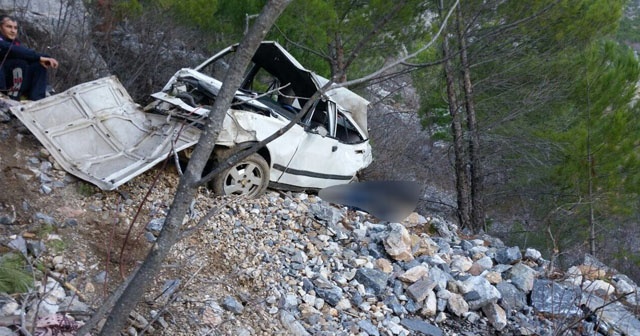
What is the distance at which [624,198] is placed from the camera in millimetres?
11047

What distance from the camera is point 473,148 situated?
11.1m

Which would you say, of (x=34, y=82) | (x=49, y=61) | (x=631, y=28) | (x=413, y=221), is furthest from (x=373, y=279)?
(x=631, y=28)

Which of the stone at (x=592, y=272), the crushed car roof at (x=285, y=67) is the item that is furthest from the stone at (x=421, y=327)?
the crushed car roof at (x=285, y=67)

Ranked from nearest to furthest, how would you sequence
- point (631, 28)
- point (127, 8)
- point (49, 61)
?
point (49, 61) < point (127, 8) < point (631, 28)

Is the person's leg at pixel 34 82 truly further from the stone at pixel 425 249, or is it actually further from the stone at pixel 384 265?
the stone at pixel 425 249

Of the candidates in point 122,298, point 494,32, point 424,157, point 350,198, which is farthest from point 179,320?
point 424,157

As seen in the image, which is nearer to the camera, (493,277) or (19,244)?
(19,244)

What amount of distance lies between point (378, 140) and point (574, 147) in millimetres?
4401

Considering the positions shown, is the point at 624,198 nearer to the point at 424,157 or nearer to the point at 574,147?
the point at 574,147

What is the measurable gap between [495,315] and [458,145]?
553 cm

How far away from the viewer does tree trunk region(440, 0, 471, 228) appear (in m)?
10.7

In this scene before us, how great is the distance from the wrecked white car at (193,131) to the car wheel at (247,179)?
0.04ft

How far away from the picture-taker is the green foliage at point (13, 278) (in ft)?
11.5

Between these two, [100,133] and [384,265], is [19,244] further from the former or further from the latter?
[384,265]
